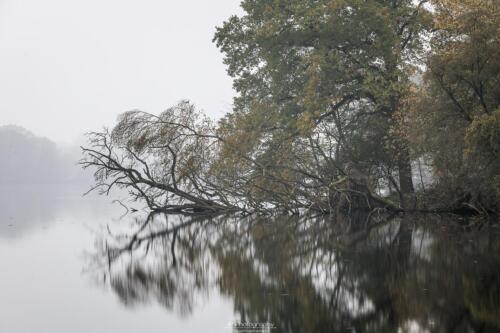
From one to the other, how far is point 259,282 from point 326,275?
138 cm

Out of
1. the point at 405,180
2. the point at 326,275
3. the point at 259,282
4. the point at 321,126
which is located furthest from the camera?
the point at 321,126

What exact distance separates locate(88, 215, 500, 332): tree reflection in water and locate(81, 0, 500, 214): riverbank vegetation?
6.01 meters

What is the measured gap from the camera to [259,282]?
10.1m

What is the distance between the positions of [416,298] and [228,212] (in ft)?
72.3

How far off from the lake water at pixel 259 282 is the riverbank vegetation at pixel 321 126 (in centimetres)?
667

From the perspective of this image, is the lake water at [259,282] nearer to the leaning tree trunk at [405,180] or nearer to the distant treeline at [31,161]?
the leaning tree trunk at [405,180]

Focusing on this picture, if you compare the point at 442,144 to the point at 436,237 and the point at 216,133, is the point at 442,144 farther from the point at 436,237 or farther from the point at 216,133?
the point at 216,133

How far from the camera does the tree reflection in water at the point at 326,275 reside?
24.6 feet

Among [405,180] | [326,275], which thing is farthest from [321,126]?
[326,275]

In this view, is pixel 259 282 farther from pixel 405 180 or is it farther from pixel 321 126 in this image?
pixel 321 126

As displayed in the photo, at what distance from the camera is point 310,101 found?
86.8 ft

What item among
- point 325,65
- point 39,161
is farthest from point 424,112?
point 39,161

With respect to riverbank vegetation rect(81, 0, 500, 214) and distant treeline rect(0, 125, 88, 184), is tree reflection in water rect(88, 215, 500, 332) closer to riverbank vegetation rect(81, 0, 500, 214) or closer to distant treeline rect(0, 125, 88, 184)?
riverbank vegetation rect(81, 0, 500, 214)

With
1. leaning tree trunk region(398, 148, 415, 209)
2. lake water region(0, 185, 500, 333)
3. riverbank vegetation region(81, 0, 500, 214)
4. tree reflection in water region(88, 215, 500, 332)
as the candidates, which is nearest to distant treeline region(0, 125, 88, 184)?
riverbank vegetation region(81, 0, 500, 214)
